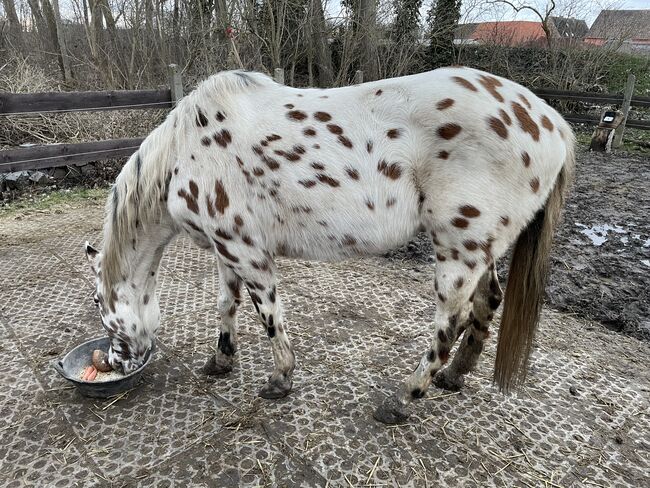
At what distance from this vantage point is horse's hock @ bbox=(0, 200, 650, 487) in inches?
A: 82.0

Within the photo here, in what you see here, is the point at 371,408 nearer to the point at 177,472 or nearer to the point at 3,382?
the point at 177,472

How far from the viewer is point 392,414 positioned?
7.78ft

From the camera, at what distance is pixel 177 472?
2053 mm

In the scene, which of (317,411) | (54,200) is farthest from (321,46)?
(317,411)

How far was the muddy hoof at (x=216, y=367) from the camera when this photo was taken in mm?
2738

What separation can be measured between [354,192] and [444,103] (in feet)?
1.82

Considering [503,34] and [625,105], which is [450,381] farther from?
[503,34]

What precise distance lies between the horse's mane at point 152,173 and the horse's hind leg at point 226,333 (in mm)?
568

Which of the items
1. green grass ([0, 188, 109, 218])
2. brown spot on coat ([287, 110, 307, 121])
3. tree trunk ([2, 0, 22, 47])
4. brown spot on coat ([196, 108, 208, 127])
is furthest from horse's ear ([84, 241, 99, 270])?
tree trunk ([2, 0, 22, 47])

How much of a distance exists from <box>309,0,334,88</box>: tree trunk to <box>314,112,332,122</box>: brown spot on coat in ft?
31.0

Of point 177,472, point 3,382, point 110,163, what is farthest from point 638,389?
point 110,163

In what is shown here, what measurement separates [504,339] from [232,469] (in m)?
1.49

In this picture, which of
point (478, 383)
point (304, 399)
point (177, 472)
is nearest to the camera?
point (177, 472)

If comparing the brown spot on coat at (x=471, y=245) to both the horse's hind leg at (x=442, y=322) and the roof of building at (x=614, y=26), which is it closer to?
the horse's hind leg at (x=442, y=322)
